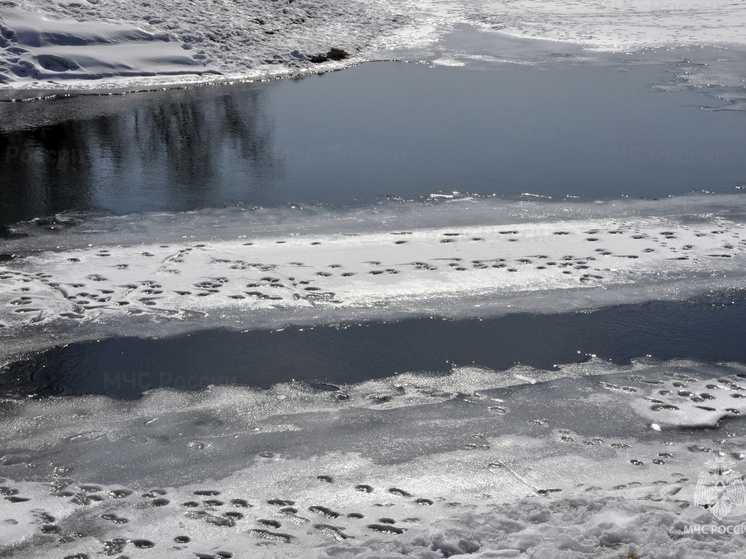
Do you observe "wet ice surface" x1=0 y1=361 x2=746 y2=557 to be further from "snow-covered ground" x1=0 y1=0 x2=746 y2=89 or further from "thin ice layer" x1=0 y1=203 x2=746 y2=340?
"snow-covered ground" x1=0 y1=0 x2=746 y2=89

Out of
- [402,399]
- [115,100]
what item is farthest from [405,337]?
[115,100]

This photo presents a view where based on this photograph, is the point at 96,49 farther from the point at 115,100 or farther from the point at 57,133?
the point at 57,133

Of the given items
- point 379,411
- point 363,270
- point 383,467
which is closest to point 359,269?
point 363,270

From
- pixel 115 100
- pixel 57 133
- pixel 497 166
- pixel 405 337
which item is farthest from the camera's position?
pixel 115 100

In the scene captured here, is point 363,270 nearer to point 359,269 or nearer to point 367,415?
point 359,269

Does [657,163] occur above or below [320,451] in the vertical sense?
above

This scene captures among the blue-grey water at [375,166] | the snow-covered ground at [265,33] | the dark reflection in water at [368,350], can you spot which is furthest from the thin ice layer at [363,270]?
the snow-covered ground at [265,33]

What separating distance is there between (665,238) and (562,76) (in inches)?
342

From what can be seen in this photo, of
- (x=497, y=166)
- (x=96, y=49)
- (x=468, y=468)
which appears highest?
(x=96, y=49)

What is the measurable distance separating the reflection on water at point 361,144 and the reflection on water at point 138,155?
3 cm

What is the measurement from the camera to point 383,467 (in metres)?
4.92

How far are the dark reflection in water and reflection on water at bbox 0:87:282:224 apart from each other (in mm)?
3447

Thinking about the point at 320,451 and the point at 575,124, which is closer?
the point at 320,451

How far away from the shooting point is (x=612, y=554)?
3.83 meters
